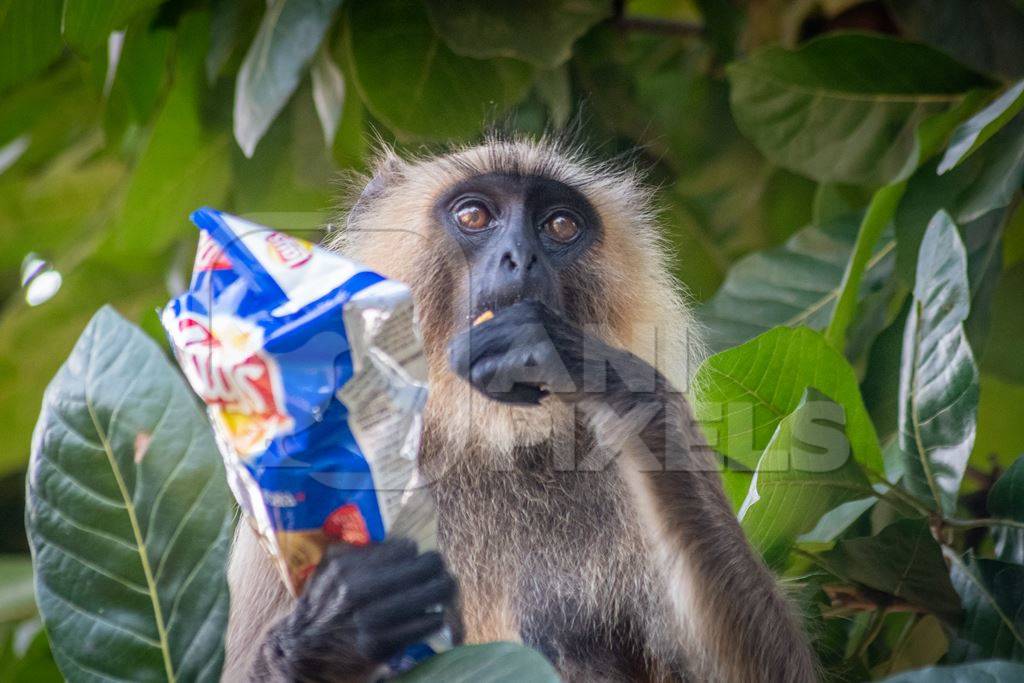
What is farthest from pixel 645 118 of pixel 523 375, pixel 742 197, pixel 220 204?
pixel 523 375

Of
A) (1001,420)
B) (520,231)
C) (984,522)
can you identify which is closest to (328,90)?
(520,231)

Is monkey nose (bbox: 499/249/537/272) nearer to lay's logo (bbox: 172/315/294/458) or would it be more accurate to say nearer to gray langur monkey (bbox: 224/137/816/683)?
gray langur monkey (bbox: 224/137/816/683)

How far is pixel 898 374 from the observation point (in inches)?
94.3

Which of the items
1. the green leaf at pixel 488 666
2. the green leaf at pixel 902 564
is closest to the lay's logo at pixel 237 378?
the green leaf at pixel 488 666

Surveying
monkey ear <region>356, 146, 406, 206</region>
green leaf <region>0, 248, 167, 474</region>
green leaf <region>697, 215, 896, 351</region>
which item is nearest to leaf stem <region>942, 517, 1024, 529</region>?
green leaf <region>697, 215, 896, 351</region>

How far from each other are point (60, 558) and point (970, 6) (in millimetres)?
2701

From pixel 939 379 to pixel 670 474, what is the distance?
1.67 feet

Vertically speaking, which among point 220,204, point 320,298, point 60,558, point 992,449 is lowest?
point 992,449

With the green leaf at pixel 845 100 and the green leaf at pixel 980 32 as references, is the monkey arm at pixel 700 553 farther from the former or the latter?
the green leaf at pixel 980 32

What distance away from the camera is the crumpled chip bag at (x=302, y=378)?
1.28 metres

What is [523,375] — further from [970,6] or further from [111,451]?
[970,6]

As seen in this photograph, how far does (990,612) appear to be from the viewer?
1856 millimetres

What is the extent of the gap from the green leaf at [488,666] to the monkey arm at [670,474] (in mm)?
464

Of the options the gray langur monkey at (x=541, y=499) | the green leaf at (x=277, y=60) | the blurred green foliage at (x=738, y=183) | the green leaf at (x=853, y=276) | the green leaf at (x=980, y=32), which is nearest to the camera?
the gray langur monkey at (x=541, y=499)
